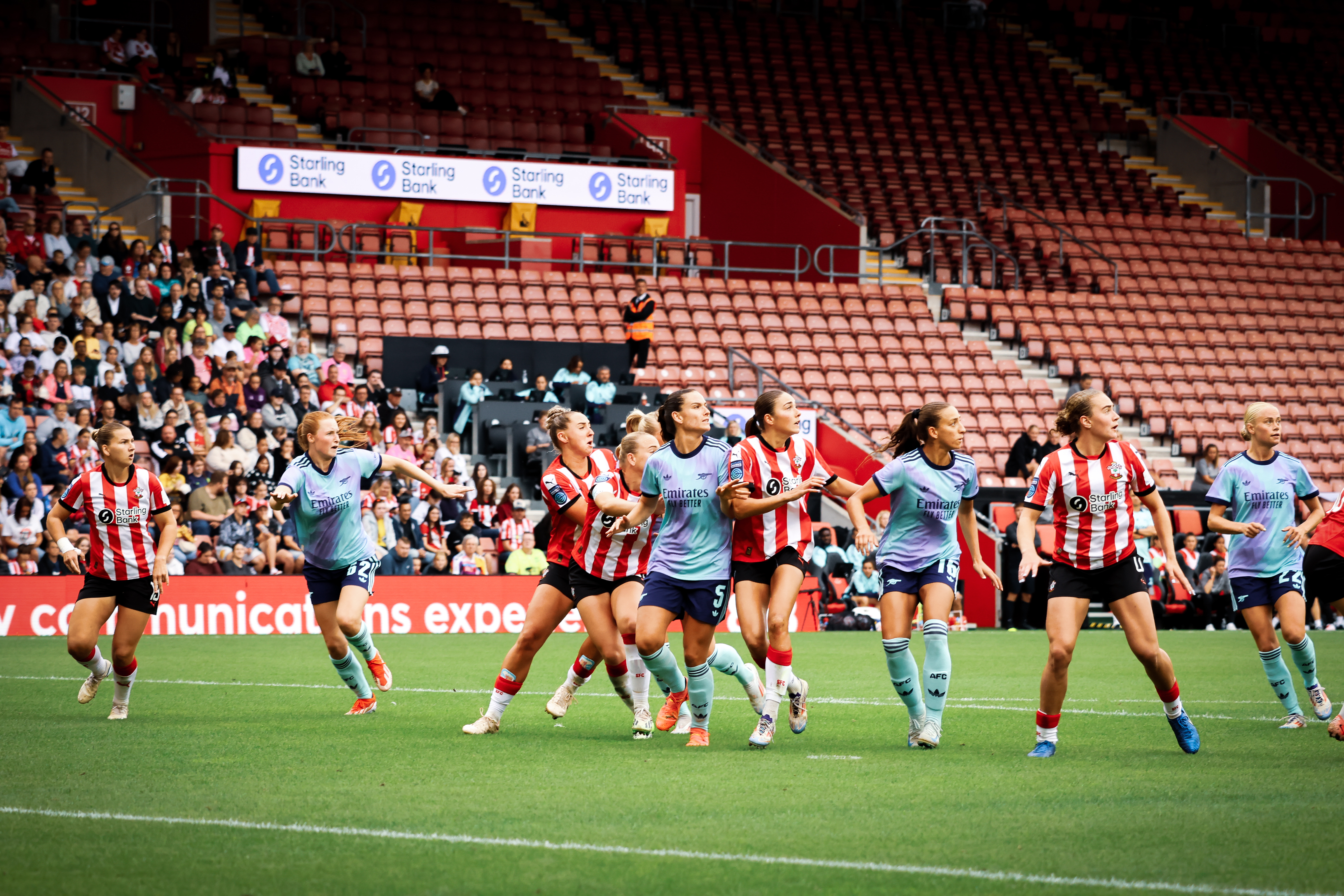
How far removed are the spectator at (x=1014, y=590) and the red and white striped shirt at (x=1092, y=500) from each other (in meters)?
13.6

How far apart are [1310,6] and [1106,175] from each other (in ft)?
39.5

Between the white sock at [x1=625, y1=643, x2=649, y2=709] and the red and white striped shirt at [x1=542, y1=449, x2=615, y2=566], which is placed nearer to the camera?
the red and white striped shirt at [x1=542, y1=449, x2=615, y2=566]

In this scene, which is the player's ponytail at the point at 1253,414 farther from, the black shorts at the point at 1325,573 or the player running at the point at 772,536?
the player running at the point at 772,536

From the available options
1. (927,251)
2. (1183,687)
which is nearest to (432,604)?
(1183,687)

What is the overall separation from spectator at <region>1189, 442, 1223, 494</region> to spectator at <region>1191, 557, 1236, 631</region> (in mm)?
3057

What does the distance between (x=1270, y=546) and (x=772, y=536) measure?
11.5 feet

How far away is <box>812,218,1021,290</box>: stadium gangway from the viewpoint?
3094cm

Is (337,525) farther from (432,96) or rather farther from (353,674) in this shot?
(432,96)

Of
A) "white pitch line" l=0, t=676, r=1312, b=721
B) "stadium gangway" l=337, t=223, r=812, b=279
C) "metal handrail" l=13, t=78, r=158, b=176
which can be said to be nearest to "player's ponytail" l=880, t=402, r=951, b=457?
"white pitch line" l=0, t=676, r=1312, b=721

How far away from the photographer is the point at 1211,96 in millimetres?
39812

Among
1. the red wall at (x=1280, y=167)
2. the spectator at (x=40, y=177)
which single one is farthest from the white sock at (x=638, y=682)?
the red wall at (x=1280, y=167)

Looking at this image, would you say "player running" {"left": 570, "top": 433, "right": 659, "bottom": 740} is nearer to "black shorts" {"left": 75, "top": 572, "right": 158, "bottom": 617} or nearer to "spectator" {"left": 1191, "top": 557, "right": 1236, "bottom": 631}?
"black shorts" {"left": 75, "top": 572, "right": 158, "bottom": 617}

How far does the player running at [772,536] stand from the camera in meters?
9.29

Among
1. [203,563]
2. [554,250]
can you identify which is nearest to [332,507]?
[203,563]
